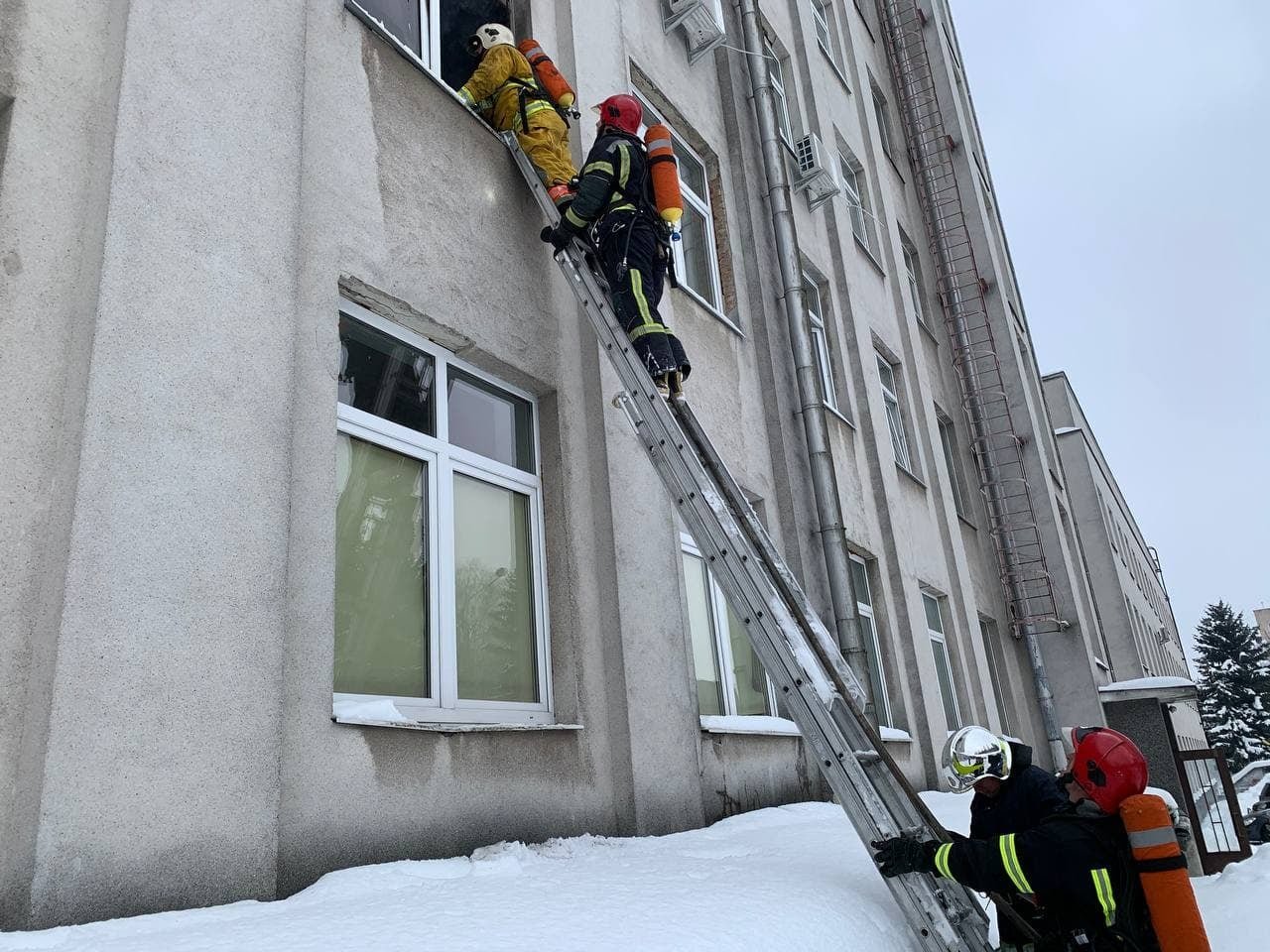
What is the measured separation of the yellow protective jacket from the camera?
16.5 feet

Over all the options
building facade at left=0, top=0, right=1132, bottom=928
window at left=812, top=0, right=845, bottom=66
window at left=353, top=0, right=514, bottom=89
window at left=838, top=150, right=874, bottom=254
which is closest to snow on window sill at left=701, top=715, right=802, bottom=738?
building facade at left=0, top=0, right=1132, bottom=928

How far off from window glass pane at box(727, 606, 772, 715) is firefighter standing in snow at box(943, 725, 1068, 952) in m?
2.63

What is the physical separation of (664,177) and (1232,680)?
65.3 meters

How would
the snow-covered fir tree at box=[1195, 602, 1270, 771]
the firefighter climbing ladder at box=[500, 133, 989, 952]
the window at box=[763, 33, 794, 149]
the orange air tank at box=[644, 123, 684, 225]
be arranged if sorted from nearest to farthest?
1. the firefighter climbing ladder at box=[500, 133, 989, 952]
2. the orange air tank at box=[644, 123, 684, 225]
3. the window at box=[763, 33, 794, 149]
4. the snow-covered fir tree at box=[1195, 602, 1270, 771]

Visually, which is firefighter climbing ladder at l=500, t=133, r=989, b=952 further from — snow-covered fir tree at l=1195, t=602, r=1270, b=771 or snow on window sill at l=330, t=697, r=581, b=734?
snow-covered fir tree at l=1195, t=602, r=1270, b=771

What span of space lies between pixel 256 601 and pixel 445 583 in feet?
3.94

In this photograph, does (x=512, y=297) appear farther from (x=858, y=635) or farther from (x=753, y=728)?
(x=858, y=635)

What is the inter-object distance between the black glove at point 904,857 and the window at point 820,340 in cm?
633

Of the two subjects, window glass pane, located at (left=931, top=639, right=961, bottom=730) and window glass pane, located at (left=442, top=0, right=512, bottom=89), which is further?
window glass pane, located at (left=931, top=639, right=961, bottom=730)

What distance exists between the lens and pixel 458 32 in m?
5.51

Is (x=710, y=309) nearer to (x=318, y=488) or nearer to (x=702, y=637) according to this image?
(x=702, y=637)

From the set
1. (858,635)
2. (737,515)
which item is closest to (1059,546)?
(858,635)

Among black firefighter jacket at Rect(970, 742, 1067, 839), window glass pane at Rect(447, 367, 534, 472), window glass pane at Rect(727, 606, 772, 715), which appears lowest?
black firefighter jacket at Rect(970, 742, 1067, 839)

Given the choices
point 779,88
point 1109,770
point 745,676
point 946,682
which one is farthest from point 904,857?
point 779,88
